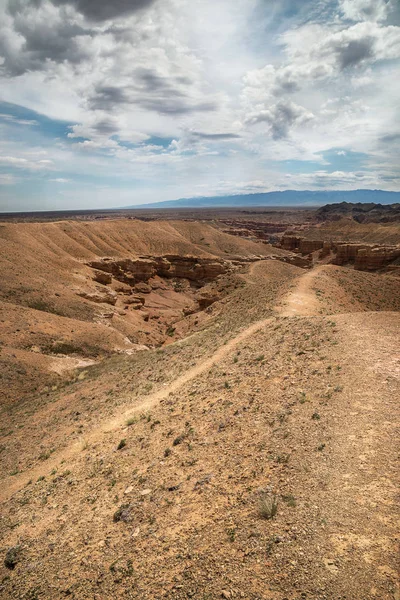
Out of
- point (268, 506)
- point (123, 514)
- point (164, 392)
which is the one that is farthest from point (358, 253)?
point (123, 514)

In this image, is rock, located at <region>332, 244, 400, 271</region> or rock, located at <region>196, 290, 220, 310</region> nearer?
rock, located at <region>196, 290, 220, 310</region>

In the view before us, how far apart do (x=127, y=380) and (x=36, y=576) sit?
11.5 m

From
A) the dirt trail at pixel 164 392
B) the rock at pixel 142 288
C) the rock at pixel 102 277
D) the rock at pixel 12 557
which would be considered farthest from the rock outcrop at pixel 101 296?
the rock at pixel 12 557

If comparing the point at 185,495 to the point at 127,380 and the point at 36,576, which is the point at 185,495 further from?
the point at 127,380

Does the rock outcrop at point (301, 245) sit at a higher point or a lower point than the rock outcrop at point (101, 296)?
higher

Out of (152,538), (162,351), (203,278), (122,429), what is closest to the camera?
(152,538)

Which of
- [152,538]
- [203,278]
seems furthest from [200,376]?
[203,278]

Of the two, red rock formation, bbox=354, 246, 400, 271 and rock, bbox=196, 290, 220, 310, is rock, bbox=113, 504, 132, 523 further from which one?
red rock formation, bbox=354, 246, 400, 271

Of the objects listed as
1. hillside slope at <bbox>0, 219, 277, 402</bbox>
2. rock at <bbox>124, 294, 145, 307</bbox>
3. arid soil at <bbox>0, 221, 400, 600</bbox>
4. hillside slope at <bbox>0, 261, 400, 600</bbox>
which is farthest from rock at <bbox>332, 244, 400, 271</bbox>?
hillside slope at <bbox>0, 261, 400, 600</bbox>

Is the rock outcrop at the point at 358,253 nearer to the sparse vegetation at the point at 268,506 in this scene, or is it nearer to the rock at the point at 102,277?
the rock at the point at 102,277

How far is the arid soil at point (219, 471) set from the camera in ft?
17.9

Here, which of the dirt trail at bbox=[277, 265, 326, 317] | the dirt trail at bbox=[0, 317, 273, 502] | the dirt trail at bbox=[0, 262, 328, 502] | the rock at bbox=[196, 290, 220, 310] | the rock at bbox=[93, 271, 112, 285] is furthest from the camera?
the rock at bbox=[93, 271, 112, 285]

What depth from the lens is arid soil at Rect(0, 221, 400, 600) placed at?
5.44m

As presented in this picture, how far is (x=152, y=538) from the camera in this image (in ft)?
22.4
